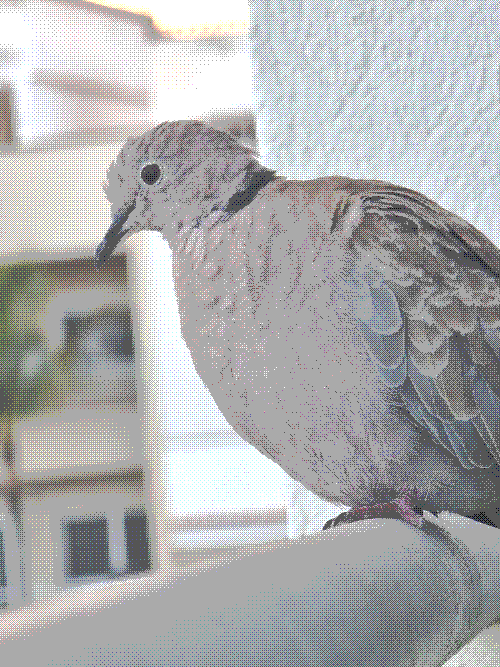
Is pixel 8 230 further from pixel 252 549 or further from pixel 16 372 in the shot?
pixel 252 549

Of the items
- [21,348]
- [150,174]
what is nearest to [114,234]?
[150,174]

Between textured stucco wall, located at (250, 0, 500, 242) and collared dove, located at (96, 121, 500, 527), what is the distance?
0.41ft

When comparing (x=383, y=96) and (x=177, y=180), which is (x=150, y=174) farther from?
(x=383, y=96)

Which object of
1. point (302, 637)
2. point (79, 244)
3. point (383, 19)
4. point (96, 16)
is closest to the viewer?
point (302, 637)

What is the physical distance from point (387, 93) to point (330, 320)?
164 millimetres

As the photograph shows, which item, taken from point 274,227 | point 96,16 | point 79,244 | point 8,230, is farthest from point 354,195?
point 8,230

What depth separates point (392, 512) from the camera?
193mm

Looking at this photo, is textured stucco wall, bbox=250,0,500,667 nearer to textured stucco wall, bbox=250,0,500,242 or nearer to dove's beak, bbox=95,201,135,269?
textured stucco wall, bbox=250,0,500,242

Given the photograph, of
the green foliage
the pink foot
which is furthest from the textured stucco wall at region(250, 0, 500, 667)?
the green foliage

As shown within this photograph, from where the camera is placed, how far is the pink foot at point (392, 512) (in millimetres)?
188

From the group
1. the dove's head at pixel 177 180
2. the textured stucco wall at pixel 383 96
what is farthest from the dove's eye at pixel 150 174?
the textured stucco wall at pixel 383 96

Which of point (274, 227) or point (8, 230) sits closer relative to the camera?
point (274, 227)

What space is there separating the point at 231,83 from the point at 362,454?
0.39 m

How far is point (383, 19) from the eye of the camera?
1.01 feet
